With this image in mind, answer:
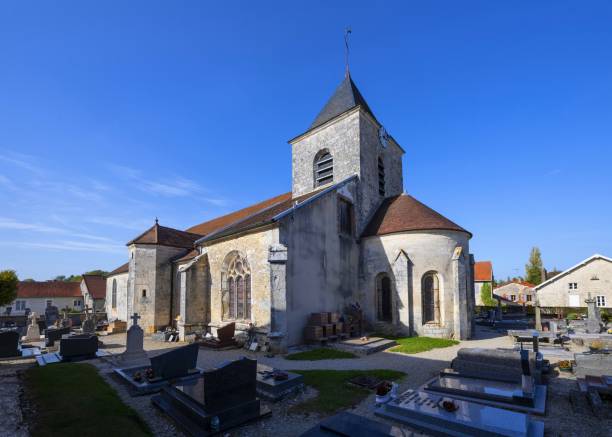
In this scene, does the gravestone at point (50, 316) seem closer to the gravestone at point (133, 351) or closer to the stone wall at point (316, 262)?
the gravestone at point (133, 351)

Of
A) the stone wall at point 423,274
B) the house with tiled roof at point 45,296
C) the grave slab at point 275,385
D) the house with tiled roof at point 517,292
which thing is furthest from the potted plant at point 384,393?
the house with tiled roof at point 517,292

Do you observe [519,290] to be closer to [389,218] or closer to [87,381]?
[389,218]

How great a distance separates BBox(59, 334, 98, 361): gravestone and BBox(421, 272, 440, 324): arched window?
1438 cm

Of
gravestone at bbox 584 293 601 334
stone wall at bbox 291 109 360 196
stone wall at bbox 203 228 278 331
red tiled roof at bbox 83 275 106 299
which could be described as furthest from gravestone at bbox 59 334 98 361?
red tiled roof at bbox 83 275 106 299

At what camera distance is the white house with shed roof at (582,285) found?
32.1m

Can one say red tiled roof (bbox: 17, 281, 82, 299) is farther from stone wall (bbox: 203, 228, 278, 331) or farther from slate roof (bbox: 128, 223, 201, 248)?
stone wall (bbox: 203, 228, 278, 331)

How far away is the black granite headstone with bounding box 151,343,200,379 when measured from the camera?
333 inches

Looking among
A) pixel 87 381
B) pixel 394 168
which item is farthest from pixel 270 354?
pixel 394 168

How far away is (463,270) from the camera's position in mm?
16125

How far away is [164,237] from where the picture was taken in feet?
73.3

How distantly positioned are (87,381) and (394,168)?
21.0m

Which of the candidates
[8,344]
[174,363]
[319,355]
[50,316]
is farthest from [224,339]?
[50,316]

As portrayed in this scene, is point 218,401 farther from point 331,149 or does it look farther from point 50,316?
point 50,316

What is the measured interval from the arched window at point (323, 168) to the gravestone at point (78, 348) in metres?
14.5
